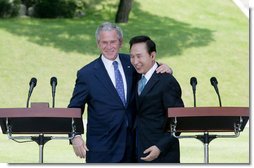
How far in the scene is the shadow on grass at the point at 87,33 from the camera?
51.3ft

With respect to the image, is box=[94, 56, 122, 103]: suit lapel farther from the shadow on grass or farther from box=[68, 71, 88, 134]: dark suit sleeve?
the shadow on grass

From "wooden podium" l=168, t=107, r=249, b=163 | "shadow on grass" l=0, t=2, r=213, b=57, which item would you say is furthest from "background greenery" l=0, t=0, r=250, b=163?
"wooden podium" l=168, t=107, r=249, b=163

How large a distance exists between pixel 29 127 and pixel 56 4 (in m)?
11.7

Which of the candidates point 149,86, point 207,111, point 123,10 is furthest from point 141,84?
point 123,10

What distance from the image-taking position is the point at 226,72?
15172 millimetres

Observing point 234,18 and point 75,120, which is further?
point 234,18

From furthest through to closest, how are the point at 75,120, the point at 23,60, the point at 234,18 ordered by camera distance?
the point at 234,18
the point at 23,60
the point at 75,120

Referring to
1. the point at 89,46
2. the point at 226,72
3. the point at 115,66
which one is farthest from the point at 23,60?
the point at 115,66

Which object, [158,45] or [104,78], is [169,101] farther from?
[158,45]

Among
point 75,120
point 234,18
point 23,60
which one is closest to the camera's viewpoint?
point 75,120

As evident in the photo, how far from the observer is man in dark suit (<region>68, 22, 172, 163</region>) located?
4.30 m

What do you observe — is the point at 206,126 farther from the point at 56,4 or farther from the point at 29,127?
the point at 56,4

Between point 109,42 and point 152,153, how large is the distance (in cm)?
62

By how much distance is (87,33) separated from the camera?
15883 mm
